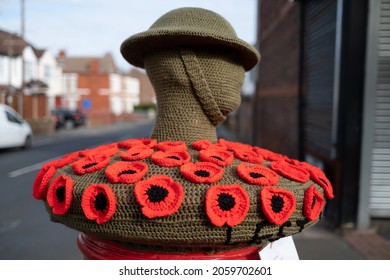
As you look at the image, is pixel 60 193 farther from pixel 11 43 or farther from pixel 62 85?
pixel 62 85

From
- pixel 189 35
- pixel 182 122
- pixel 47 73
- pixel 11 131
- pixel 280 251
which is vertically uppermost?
pixel 47 73

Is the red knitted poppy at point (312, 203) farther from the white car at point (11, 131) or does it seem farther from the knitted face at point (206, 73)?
the white car at point (11, 131)

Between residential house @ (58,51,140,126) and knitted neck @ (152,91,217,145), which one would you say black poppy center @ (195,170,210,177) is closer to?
knitted neck @ (152,91,217,145)

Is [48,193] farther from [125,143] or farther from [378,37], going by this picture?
[378,37]

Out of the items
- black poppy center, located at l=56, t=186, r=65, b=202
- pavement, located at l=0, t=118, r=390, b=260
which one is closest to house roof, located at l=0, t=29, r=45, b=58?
pavement, located at l=0, t=118, r=390, b=260

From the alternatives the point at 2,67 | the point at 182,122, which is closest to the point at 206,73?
the point at 182,122

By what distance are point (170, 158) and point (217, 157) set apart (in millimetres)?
159

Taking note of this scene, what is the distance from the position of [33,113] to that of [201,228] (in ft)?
85.3

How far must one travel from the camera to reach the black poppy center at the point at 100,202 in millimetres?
1129

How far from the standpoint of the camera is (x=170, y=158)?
1236mm

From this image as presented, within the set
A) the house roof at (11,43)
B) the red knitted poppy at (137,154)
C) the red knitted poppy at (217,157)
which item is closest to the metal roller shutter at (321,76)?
the red knitted poppy at (217,157)

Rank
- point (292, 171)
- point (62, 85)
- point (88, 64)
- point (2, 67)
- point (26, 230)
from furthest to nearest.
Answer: point (88, 64), point (62, 85), point (2, 67), point (26, 230), point (292, 171)

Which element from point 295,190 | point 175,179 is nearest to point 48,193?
point 175,179

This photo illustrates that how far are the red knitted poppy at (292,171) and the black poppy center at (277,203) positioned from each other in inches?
5.0
